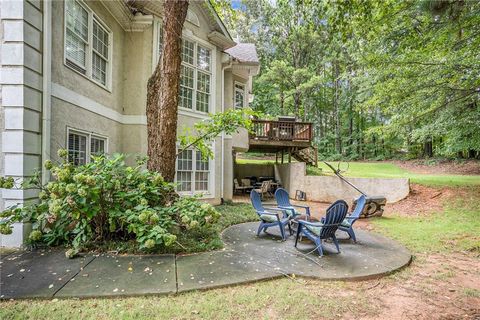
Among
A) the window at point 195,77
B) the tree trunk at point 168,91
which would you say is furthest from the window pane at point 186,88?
the tree trunk at point 168,91

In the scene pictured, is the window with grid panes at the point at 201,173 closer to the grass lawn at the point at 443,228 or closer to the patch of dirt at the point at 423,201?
the grass lawn at the point at 443,228

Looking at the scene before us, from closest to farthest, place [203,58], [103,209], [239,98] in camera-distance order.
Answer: [103,209] → [203,58] → [239,98]

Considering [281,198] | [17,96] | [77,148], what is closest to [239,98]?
[281,198]

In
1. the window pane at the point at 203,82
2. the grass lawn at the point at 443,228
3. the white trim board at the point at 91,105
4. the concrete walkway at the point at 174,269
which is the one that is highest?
the window pane at the point at 203,82

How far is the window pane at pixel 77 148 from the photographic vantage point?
589cm

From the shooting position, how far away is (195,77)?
9453mm

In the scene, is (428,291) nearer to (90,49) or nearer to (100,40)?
(90,49)

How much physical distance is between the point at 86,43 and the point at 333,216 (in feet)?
23.1

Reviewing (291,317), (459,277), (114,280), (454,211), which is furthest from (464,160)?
(114,280)

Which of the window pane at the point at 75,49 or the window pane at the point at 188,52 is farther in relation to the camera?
the window pane at the point at 188,52

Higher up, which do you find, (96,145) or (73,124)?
(73,124)

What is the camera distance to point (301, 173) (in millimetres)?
13742

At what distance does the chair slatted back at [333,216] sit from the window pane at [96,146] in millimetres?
5758

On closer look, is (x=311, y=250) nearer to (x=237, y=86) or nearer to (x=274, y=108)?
(x=237, y=86)
